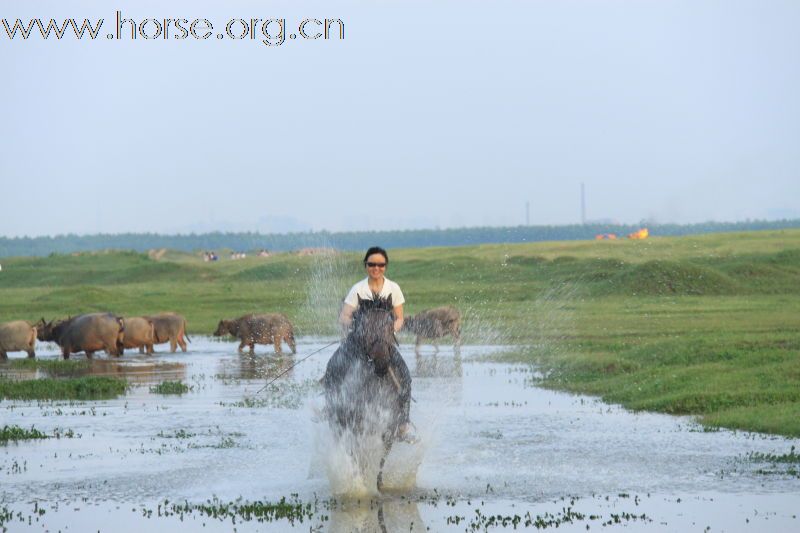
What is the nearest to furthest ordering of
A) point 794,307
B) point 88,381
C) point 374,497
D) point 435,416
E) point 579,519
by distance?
point 579,519, point 374,497, point 435,416, point 88,381, point 794,307

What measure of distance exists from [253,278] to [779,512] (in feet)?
177

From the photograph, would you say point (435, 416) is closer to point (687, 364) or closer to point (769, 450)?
point (769, 450)

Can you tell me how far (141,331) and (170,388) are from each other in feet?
30.4

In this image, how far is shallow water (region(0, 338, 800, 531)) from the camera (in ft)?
35.1

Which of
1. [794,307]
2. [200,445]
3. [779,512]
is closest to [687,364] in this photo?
[200,445]

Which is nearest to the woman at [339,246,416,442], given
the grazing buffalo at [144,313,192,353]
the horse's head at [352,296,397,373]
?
the horse's head at [352,296,397,373]

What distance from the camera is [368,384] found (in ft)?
39.3

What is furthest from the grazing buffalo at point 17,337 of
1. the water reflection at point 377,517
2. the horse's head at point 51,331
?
the water reflection at point 377,517

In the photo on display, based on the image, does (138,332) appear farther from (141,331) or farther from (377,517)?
(377,517)

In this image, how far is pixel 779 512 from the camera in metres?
10.6

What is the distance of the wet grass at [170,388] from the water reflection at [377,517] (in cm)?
1047

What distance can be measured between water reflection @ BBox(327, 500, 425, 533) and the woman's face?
2.16 m

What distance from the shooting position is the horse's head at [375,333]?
11.8 m

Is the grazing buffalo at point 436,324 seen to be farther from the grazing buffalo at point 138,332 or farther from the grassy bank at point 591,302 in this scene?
the grazing buffalo at point 138,332
